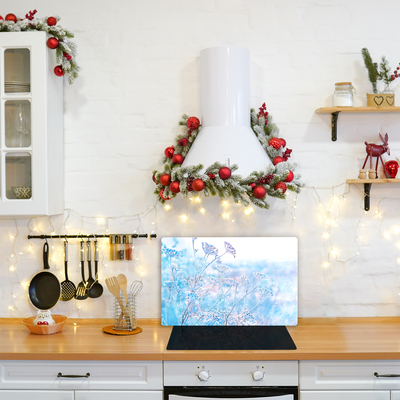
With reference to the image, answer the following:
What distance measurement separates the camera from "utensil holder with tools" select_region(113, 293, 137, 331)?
2193 millimetres

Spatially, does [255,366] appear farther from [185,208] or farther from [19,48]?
[19,48]

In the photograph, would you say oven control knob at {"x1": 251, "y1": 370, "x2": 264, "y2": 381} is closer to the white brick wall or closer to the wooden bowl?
the white brick wall

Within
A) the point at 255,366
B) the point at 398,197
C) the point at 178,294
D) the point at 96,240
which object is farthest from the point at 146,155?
the point at 398,197

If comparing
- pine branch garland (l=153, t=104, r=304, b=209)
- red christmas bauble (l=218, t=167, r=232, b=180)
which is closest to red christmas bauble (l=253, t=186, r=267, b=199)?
pine branch garland (l=153, t=104, r=304, b=209)

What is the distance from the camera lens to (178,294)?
92.6 inches

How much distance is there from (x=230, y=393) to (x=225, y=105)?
1.30 meters

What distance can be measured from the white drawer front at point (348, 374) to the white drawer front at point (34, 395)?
3.35 feet

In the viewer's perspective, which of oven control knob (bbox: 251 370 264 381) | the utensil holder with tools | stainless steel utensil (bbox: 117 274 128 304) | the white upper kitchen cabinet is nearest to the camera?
oven control knob (bbox: 251 370 264 381)

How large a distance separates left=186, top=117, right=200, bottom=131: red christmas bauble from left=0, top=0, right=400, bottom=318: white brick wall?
0.42ft

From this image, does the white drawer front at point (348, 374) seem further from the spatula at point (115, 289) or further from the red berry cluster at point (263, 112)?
the red berry cluster at point (263, 112)

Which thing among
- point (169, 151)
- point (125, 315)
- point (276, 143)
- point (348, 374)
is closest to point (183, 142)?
point (169, 151)

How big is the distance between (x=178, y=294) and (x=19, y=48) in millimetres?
1435

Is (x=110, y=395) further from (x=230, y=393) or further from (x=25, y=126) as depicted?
(x=25, y=126)

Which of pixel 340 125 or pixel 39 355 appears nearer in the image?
pixel 39 355
